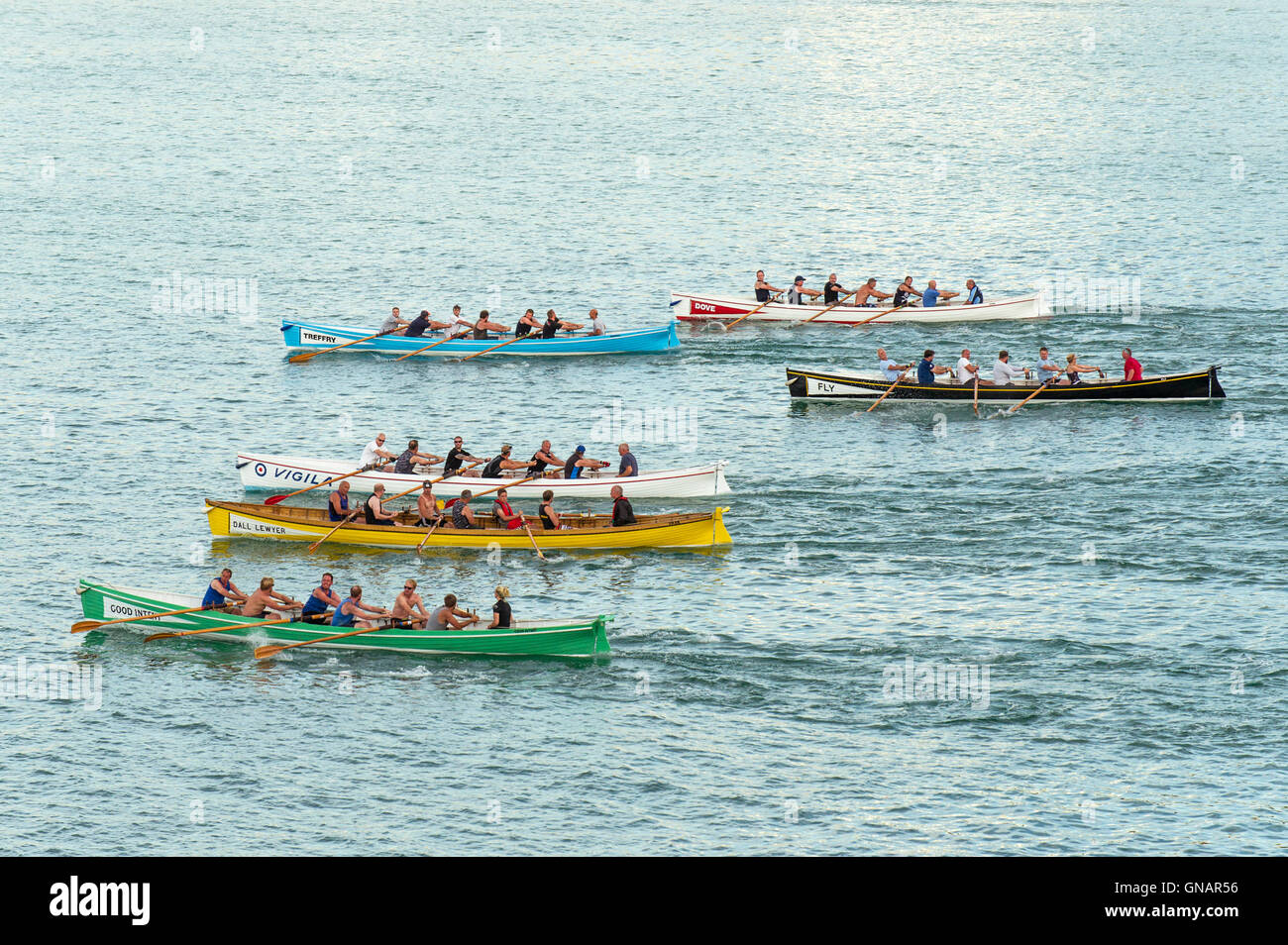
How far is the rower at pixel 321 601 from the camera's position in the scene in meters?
41.4

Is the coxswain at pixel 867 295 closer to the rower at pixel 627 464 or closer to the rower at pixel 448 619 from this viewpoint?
the rower at pixel 627 464

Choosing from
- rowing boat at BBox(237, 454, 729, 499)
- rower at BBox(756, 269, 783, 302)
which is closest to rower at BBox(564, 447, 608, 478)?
rowing boat at BBox(237, 454, 729, 499)

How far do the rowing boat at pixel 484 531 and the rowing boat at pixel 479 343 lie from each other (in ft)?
63.8

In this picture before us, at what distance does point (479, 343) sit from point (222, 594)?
2735 centimetres

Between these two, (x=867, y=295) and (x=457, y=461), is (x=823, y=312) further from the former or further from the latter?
(x=457, y=461)

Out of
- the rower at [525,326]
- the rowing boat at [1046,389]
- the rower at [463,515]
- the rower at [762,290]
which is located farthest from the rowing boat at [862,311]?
the rower at [463,515]

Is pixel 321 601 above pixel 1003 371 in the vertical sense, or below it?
below

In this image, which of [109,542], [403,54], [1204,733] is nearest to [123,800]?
[109,542]

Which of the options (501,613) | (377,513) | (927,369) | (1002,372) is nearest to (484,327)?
(927,369)

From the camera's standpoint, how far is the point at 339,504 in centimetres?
4862

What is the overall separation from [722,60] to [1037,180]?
1867 inches

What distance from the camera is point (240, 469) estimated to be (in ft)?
175

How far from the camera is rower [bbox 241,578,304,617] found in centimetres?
4141
